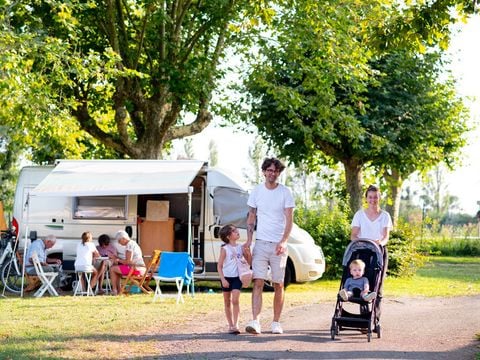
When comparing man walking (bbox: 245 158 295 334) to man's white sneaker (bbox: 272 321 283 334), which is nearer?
man walking (bbox: 245 158 295 334)

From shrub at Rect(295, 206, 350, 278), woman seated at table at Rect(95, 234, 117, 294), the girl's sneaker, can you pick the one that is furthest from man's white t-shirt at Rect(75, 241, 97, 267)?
the girl's sneaker

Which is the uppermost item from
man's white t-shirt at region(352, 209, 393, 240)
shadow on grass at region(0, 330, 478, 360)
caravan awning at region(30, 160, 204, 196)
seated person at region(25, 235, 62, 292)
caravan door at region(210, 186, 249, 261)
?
caravan awning at region(30, 160, 204, 196)

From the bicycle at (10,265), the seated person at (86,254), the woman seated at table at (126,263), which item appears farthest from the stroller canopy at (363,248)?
the bicycle at (10,265)

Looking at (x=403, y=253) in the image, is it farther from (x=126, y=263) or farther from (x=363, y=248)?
(x=363, y=248)

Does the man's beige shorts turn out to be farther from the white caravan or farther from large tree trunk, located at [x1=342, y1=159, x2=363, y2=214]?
large tree trunk, located at [x1=342, y1=159, x2=363, y2=214]

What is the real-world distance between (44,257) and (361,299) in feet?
25.7

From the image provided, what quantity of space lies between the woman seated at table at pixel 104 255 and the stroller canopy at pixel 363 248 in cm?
721

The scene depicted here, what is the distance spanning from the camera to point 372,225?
1045 centimetres

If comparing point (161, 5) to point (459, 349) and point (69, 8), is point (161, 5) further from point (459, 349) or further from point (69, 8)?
point (459, 349)

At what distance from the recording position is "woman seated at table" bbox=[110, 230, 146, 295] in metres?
16.1

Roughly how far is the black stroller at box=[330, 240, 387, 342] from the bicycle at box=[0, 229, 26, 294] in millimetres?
8569

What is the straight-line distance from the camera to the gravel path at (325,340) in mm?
8797

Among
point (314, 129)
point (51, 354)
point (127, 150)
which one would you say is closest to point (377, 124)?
point (314, 129)

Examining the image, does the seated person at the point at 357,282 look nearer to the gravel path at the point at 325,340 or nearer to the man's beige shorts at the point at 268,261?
the gravel path at the point at 325,340
